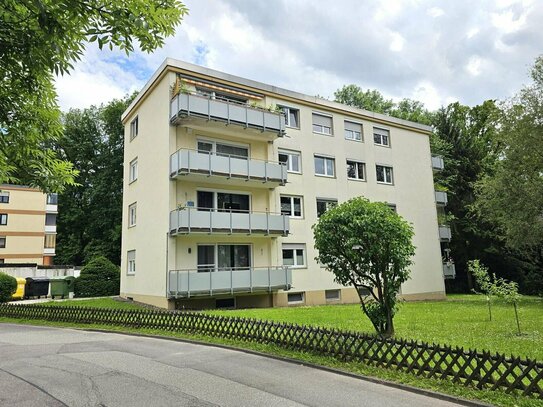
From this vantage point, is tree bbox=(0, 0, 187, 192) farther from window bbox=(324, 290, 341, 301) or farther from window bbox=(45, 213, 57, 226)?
window bbox=(45, 213, 57, 226)

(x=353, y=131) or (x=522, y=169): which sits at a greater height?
(x=353, y=131)

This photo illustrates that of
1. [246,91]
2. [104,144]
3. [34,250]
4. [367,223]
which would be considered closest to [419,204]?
[246,91]

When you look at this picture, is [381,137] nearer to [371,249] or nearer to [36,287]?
[371,249]

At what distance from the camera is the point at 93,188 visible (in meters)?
43.4

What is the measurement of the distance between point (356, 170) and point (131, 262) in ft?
50.4

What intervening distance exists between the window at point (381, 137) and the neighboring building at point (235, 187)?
56 cm

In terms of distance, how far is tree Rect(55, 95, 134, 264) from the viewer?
1665 inches

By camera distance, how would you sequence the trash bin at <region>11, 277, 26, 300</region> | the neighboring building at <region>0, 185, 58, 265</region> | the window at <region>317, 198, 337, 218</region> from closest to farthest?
the window at <region>317, 198, 337, 218</region> < the trash bin at <region>11, 277, 26, 300</region> < the neighboring building at <region>0, 185, 58, 265</region>

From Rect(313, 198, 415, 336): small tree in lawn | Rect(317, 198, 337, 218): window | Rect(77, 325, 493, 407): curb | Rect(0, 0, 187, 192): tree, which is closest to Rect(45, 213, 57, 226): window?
Rect(317, 198, 337, 218): window

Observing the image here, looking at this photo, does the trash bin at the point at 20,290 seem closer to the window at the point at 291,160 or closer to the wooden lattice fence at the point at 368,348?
the wooden lattice fence at the point at 368,348

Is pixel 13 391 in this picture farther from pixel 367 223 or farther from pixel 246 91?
pixel 246 91

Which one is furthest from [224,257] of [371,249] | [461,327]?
[371,249]

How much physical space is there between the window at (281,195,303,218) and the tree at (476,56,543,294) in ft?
42.9

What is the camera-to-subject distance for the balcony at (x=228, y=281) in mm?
18188
